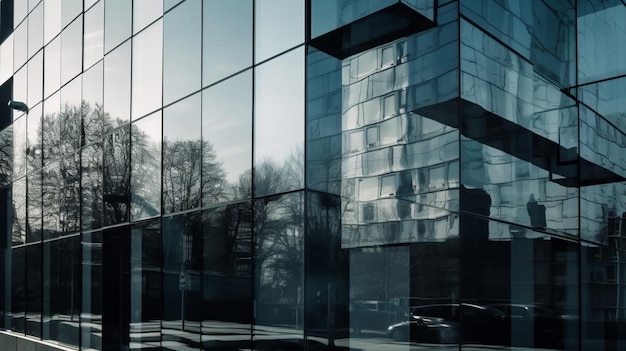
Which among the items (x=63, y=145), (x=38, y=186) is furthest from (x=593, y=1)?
(x=38, y=186)

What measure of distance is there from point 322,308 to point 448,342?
6.95ft

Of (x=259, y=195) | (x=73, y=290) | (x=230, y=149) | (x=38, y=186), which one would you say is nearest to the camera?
(x=259, y=195)

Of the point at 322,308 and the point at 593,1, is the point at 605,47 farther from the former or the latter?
the point at 322,308

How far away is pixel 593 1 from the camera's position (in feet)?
48.8

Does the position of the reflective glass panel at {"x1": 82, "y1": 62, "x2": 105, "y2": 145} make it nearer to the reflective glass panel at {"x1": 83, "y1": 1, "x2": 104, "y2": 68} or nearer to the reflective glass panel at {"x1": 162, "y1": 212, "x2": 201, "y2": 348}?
the reflective glass panel at {"x1": 83, "y1": 1, "x2": 104, "y2": 68}

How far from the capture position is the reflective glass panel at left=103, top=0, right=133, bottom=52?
19.2 m

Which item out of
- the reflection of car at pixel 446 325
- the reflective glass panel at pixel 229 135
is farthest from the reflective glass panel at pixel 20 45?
the reflection of car at pixel 446 325

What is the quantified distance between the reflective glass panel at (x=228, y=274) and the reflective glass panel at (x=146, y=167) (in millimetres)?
2789

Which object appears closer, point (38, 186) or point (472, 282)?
point (472, 282)

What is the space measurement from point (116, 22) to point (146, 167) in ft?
15.6

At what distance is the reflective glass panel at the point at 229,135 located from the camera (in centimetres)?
1393

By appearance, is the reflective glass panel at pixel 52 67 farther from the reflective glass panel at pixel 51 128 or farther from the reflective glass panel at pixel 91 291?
the reflective glass panel at pixel 91 291

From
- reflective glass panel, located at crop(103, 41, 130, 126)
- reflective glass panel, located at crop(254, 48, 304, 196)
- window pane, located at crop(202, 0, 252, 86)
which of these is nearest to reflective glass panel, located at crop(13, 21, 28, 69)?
reflective glass panel, located at crop(103, 41, 130, 126)

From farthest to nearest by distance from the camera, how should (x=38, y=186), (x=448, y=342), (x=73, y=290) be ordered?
(x=38, y=186)
(x=73, y=290)
(x=448, y=342)
